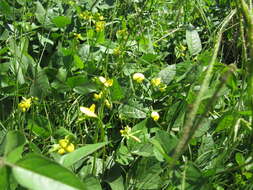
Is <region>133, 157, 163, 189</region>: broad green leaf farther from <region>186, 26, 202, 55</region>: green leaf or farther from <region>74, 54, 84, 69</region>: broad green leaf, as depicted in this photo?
<region>186, 26, 202, 55</region>: green leaf

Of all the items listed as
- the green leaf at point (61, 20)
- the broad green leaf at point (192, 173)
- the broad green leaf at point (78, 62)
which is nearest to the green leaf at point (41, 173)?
the broad green leaf at point (192, 173)

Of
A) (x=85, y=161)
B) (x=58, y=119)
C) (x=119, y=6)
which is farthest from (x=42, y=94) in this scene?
(x=119, y=6)

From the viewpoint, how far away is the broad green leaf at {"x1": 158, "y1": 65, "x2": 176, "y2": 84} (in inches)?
43.9

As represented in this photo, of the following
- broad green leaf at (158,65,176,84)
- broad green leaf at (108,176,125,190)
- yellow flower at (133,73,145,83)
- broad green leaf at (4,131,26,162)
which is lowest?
broad green leaf at (108,176,125,190)

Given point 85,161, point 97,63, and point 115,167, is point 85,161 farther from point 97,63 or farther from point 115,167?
point 97,63

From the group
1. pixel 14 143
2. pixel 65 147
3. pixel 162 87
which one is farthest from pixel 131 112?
pixel 14 143

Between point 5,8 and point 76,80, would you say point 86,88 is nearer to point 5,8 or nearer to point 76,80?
point 76,80

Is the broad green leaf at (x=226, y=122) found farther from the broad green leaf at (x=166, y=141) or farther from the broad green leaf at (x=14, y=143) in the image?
the broad green leaf at (x=14, y=143)

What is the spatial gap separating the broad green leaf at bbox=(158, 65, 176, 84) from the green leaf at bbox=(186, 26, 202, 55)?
160 millimetres

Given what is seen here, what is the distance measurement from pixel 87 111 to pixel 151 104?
1.38 ft

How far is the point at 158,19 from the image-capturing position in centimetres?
177

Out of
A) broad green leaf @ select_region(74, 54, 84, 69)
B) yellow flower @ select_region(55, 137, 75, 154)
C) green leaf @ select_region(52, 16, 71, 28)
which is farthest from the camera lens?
green leaf @ select_region(52, 16, 71, 28)

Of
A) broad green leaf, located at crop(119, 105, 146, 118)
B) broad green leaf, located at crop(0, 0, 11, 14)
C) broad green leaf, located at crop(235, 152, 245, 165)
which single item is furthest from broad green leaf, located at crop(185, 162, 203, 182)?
broad green leaf, located at crop(0, 0, 11, 14)

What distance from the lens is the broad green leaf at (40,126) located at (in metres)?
0.87
